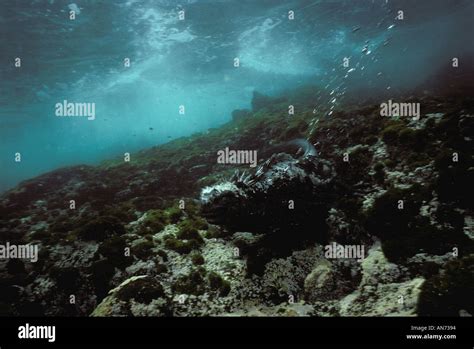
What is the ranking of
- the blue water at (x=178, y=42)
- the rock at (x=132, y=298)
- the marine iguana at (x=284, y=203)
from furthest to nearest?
the blue water at (x=178, y=42)
the marine iguana at (x=284, y=203)
the rock at (x=132, y=298)

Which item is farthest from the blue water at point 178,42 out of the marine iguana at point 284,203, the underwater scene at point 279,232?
the marine iguana at point 284,203

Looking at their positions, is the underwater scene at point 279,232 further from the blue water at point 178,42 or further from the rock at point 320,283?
the blue water at point 178,42

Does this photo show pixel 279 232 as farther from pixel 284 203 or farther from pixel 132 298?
pixel 132 298

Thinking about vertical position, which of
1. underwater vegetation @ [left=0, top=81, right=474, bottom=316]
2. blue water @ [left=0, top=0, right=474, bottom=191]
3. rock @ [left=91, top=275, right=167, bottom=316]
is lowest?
rock @ [left=91, top=275, right=167, bottom=316]

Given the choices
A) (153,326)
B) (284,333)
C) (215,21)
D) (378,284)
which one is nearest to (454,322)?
(378,284)

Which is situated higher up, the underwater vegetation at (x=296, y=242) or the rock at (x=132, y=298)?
the underwater vegetation at (x=296, y=242)

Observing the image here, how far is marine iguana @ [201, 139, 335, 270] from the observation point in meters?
8.97

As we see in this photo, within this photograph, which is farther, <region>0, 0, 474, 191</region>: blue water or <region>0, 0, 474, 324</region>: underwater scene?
<region>0, 0, 474, 191</region>: blue water

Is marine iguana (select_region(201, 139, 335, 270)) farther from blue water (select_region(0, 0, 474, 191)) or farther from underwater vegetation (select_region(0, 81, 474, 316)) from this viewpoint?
blue water (select_region(0, 0, 474, 191))

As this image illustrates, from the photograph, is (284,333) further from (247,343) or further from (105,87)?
(105,87)

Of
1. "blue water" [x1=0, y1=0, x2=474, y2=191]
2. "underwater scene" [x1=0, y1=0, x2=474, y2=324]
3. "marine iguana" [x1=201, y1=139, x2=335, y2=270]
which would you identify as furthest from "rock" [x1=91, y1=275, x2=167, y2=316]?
"blue water" [x1=0, y1=0, x2=474, y2=191]

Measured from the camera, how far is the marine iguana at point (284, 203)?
8969 millimetres

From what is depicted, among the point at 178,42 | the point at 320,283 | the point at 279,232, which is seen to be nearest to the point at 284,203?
the point at 279,232

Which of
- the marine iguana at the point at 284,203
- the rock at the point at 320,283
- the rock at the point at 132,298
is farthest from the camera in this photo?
the marine iguana at the point at 284,203
